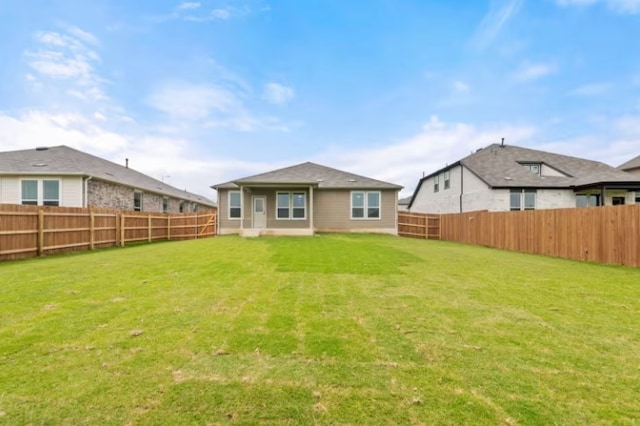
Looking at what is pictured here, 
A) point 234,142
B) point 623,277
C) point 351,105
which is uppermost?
point 351,105

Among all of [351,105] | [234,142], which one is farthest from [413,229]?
[234,142]

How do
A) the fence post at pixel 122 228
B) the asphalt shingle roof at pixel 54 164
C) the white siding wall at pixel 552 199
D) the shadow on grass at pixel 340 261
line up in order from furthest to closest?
1. the white siding wall at pixel 552 199
2. the asphalt shingle roof at pixel 54 164
3. the fence post at pixel 122 228
4. the shadow on grass at pixel 340 261

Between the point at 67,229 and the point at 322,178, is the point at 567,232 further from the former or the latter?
the point at 67,229

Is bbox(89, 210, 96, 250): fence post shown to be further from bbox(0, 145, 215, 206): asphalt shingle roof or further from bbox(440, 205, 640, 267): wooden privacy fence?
bbox(440, 205, 640, 267): wooden privacy fence

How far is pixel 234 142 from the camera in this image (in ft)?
70.9

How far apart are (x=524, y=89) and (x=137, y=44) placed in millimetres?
18621

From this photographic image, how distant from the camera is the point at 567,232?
1083 centimetres

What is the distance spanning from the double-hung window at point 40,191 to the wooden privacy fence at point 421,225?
64.2ft

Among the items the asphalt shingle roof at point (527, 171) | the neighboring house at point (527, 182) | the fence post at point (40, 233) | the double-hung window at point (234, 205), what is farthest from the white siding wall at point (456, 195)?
the fence post at point (40, 233)

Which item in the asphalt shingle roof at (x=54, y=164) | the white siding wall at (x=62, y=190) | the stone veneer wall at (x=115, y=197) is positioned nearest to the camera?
the asphalt shingle roof at (x=54, y=164)

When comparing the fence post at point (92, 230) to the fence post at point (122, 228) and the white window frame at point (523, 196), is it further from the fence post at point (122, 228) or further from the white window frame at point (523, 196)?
the white window frame at point (523, 196)

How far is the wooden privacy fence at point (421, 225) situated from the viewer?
68.0ft

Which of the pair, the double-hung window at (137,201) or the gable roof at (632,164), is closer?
the double-hung window at (137,201)

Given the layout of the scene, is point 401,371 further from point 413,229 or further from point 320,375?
point 413,229
